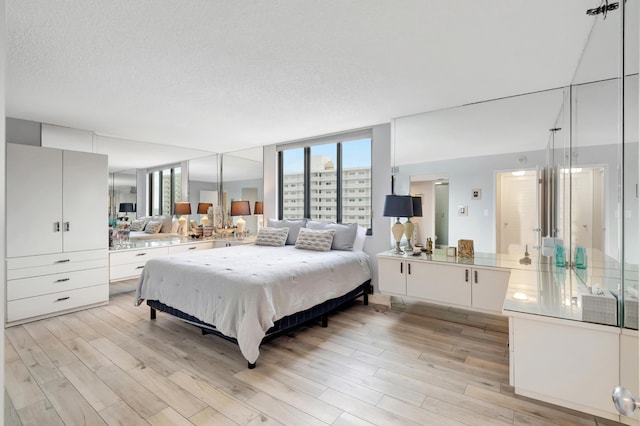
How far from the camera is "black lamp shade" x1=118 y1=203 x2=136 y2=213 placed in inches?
177

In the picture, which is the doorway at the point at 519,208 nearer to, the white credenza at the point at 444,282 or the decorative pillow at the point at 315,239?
the white credenza at the point at 444,282

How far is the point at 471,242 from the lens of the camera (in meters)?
3.09

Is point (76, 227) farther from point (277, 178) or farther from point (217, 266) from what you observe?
point (277, 178)

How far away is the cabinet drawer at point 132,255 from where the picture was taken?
13.7 ft

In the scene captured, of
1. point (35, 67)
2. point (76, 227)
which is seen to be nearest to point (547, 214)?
point (35, 67)

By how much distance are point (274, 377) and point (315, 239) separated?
1967mm

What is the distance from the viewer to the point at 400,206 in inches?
138

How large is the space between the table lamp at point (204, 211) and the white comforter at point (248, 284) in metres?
2.10

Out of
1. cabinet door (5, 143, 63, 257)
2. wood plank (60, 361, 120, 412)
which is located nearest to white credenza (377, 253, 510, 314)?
wood plank (60, 361, 120, 412)

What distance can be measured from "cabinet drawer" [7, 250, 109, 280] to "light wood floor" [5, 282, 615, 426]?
58 cm

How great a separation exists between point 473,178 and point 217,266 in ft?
8.40

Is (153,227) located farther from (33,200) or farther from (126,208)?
(33,200)

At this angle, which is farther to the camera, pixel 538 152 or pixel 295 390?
pixel 538 152

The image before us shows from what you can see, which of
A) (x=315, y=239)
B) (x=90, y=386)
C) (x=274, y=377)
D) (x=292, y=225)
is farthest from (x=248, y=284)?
(x=292, y=225)
